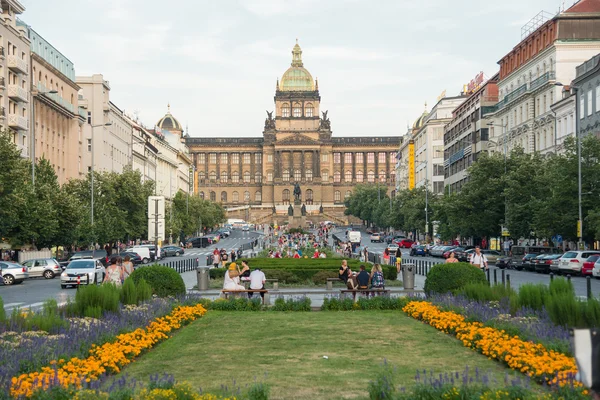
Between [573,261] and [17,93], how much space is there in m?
41.3

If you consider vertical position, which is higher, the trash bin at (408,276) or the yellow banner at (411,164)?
the yellow banner at (411,164)

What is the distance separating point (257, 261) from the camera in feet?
174

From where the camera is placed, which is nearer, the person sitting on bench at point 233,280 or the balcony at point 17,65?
the person sitting on bench at point 233,280

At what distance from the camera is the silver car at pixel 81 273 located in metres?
42.3

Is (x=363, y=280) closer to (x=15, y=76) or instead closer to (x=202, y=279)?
(x=202, y=279)

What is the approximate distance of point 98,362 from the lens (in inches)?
532

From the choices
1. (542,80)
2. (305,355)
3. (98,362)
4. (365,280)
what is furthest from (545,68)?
(98,362)

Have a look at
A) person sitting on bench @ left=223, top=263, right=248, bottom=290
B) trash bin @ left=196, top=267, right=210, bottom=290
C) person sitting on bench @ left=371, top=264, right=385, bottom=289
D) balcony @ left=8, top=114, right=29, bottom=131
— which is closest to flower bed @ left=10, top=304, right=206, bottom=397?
person sitting on bench @ left=223, top=263, right=248, bottom=290

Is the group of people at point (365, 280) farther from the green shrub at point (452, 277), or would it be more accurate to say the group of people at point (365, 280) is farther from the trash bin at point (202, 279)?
the trash bin at point (202, 279)

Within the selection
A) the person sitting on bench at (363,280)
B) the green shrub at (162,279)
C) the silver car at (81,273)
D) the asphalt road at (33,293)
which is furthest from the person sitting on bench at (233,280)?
the silver car at (81,273)

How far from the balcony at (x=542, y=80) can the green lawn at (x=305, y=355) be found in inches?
2354

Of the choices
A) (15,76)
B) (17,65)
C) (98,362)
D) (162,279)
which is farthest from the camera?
(15,76)

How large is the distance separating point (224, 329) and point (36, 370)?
28.8ft

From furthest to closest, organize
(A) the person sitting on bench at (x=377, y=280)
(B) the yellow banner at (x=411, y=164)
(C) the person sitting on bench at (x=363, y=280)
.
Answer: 1. (B) the yellow banner at (x=411, y=164)
2. (A) the person sitting on bench at (x=377, y=280)
3. (C) the person sitting on bench at (x=363, y=280)
